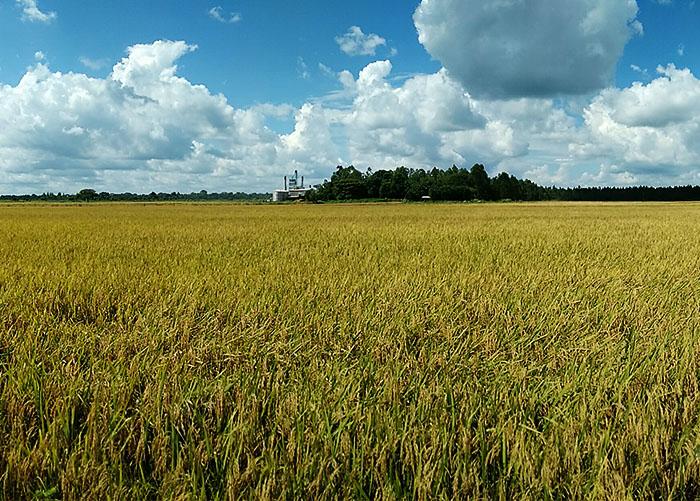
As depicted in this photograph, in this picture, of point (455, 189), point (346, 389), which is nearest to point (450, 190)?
point (455, 189)

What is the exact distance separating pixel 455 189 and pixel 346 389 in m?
104

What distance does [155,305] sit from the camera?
4.03m

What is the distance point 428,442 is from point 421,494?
331 mm

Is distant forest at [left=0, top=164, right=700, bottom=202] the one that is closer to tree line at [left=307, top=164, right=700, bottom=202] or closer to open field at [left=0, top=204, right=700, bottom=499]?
tree line at [left=307, top=164, right=700, bottom=202]

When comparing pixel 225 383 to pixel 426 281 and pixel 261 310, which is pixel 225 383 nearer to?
pixel 261 310

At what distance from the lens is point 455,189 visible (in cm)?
10306

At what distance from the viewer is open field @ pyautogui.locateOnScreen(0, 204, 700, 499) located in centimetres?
163

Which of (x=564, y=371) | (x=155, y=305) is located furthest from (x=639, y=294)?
(x=155, y=305)

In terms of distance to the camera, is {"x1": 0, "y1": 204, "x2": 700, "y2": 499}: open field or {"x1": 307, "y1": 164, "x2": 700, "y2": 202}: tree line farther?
{"x1": 307, "y1": 164, "x2": 700, "y2": 202}: tree line

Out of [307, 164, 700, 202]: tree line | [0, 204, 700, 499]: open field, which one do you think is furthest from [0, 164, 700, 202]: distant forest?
[0, 204, 700, 499]: open field

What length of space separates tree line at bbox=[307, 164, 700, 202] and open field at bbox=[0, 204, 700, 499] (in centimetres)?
9998

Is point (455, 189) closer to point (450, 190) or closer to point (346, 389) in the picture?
point (450, 190)

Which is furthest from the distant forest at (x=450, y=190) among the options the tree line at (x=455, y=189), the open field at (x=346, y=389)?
the open field at (x=346, y=389)

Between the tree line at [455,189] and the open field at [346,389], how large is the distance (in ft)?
328
